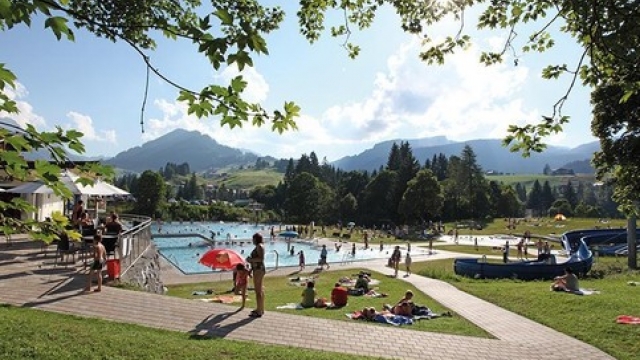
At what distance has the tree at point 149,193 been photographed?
3469 inches

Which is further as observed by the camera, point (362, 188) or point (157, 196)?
point (362, 188)

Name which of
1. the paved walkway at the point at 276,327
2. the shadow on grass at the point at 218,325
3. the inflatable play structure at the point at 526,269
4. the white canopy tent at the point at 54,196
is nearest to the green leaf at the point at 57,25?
the shadow on grass at the point at 218,325

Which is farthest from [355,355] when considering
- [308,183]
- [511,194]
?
[511,194]

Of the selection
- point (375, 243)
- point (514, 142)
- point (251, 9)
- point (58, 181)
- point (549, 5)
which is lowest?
point (375, 243)

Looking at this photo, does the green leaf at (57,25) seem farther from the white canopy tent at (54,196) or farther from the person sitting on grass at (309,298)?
the person sitting on grass at (309,298)

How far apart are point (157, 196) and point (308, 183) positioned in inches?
1168

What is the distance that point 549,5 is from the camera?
21.3 feet

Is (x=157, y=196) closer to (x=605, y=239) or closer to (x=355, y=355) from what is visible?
(x=605, y=239)

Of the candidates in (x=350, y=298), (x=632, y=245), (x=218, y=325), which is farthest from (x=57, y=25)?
(x=632, y=245)

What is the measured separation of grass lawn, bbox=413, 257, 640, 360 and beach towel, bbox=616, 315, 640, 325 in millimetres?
175

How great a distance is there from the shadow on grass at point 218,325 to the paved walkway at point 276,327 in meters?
0.02

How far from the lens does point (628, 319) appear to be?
11648mm

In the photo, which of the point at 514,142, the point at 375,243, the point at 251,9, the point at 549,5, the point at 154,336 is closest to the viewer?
the point at 514,142

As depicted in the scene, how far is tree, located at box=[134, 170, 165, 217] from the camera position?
289 feet
